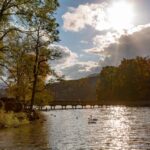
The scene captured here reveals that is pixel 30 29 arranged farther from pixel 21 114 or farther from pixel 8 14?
pixel 21 114

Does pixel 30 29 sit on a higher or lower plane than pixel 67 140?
higher

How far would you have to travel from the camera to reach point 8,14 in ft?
112

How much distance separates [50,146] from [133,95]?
143 m

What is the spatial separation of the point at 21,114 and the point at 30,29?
27.4 metres

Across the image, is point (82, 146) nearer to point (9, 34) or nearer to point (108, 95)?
point (9, 34)

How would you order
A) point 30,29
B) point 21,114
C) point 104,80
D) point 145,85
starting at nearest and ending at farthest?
point 30,29 < point 21,114 < point 145,85 < point 104,80

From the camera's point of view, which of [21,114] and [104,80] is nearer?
[21,114]

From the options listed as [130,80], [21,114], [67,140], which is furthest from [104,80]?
[67,140]

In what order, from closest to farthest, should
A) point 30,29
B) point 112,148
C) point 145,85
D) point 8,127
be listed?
point 112,148 → point 30,29 → point 8,127 → point 145,85

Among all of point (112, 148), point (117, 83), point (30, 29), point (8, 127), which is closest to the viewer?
point (112, 148)

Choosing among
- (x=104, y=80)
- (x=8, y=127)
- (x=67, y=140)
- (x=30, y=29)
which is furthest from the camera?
(x=104, y=80)

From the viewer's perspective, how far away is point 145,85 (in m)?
170

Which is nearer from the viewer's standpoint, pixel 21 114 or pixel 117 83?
pixel 21 114

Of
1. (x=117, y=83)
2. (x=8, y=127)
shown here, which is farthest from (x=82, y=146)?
(x=117, y=83)
